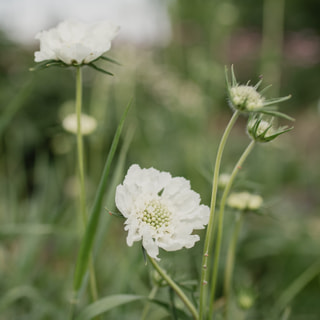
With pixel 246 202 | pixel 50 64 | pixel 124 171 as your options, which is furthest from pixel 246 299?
pixel 124 171

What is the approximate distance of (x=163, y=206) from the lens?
59 centimetres

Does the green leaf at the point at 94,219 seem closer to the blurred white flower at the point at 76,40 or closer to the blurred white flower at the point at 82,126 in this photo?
the blurred white flower at the point at 76,40

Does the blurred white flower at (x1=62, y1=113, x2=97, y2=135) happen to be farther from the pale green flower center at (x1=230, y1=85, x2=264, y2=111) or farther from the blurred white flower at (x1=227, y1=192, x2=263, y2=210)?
the pale green flower center at (x1=230, y1=85, x2=264, y2=111)

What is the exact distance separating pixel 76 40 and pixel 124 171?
166cm

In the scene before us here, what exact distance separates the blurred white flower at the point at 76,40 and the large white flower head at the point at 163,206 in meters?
0.20

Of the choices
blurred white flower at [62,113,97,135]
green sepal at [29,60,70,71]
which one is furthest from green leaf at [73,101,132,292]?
blurred white flower at [62,113,97,135]

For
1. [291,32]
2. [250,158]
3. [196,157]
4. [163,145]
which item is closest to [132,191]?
[196,157]

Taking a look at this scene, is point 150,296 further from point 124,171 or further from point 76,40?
point 124,171

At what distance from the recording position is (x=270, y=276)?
63.6 inches

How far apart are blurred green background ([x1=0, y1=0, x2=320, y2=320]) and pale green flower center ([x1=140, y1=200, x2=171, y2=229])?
171 millimetres

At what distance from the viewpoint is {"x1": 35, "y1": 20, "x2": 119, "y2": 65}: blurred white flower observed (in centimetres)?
62

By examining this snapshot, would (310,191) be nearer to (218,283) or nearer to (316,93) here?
(218,283)

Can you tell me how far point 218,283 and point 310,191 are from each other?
1636 millimetres

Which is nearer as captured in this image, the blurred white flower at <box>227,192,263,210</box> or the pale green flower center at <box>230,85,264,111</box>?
the pale green flower center at <box>230,85,264,111</box>
